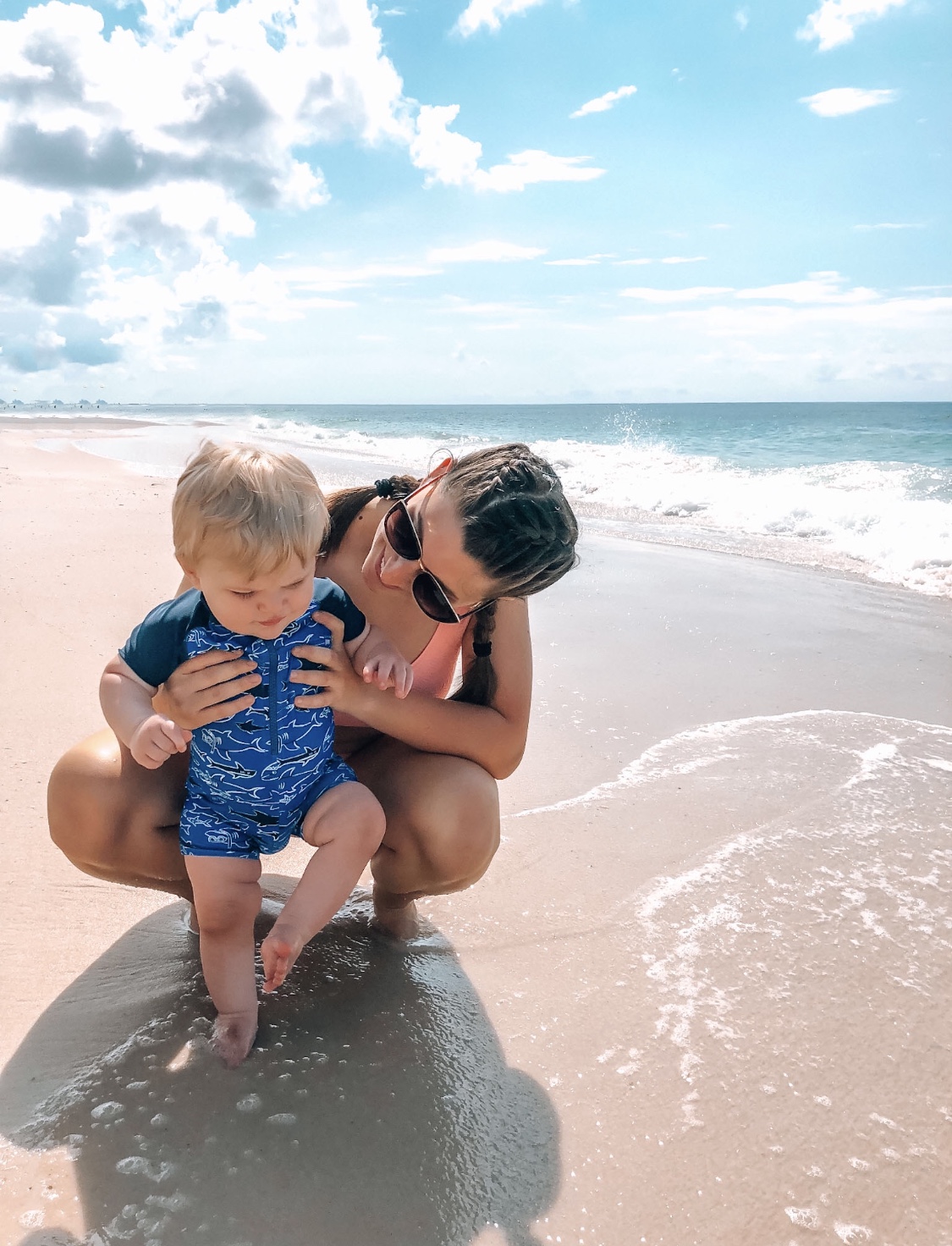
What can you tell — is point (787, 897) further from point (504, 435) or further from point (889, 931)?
point (504, 435)

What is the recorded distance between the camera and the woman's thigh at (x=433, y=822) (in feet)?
7.09

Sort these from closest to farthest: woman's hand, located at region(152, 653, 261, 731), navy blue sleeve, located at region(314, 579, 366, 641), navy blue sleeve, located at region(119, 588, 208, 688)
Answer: woman's hand, located at region(152, 653, 261, 731), navy blue sleeve, located at region(119, 588, 208, 688), navy blue sleeve, located at region(314, 579, 366, 641)

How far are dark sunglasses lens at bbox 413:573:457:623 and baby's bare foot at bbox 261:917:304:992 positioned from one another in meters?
0.77

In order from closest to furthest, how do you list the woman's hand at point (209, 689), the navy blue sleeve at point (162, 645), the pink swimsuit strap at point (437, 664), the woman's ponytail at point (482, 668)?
the woman's hand at point (209, 689), the navy blue sleeve at point (162, 645), the woman's ponytail at point (482, 668), the pink swimsuit strap at point (437, 664)

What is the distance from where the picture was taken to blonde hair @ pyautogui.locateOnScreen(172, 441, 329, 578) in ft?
5.99

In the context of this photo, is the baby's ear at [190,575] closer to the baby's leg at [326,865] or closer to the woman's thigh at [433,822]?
the baby's leg at [326,865]

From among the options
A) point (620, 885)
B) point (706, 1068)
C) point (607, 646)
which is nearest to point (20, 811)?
point (620, 885)

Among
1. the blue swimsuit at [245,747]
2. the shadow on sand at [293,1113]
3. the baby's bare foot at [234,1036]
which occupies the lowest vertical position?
the shadow on sand at [293,1113]

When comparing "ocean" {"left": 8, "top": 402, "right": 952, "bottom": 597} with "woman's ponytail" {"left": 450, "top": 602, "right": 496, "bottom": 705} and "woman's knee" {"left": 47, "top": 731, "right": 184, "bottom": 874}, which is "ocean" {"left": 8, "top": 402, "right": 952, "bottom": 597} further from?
"woman's knee" {"left": 47, "top": 731, "right": 184, "bottom": 874}

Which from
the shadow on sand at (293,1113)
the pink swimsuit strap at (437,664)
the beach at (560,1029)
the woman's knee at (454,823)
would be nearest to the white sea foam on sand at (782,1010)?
the beach at (560,1029)

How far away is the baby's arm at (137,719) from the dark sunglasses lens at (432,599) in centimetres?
62

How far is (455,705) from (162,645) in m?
0.68

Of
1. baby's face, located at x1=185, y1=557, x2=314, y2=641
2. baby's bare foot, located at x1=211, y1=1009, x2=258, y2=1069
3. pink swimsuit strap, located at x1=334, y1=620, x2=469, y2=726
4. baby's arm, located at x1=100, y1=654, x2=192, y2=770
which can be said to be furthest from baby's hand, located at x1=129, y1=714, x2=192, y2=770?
pink swimsuit strap, located at x1=334, y1=620, x2=469, y2=726

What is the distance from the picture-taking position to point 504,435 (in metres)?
41.3
